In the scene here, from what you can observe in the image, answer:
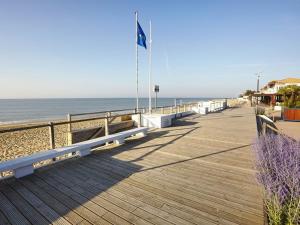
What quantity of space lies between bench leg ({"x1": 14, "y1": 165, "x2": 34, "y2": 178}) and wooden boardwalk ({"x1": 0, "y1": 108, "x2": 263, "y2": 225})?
130mm

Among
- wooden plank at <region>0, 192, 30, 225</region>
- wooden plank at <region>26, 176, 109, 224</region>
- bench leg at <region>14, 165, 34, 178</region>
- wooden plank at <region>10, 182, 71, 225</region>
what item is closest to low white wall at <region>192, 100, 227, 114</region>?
bench leg at <region>14, 165, 34, 178</region>

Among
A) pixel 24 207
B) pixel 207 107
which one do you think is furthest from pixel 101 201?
pixel 207 107

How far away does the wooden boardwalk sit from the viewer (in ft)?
8.22

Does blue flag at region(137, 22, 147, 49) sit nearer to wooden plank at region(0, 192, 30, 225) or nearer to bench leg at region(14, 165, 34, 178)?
bench leg at region(14, 165, 34, 178)

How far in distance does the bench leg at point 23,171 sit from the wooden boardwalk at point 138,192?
13cm

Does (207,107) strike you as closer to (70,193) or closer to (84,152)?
(84,152)

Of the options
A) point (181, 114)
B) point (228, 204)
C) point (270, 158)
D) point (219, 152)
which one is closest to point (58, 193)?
point (228, 204)

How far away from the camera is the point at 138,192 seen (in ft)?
10.3

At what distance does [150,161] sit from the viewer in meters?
4.67

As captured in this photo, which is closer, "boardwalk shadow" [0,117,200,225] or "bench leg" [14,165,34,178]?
"boardwalk shadow" [0,117,200,225]

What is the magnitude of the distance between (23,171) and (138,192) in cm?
247

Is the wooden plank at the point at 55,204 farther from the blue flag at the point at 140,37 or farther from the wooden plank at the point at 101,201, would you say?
the blue flag at the point at 140,37

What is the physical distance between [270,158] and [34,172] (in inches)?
184

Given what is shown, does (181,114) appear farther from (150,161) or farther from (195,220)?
(195,220)
